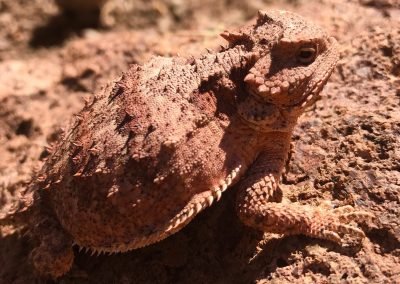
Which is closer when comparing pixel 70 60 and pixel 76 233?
pixel 76 233

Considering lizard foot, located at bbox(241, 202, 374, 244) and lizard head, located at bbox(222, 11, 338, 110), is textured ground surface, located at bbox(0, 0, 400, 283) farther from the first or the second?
lizard head, located at bbox(222, 11, 338, 110)

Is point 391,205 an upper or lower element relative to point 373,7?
lower

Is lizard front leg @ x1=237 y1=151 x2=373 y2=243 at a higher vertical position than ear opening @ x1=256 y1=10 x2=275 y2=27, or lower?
lower

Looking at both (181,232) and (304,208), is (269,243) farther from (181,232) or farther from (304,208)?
(181,232)

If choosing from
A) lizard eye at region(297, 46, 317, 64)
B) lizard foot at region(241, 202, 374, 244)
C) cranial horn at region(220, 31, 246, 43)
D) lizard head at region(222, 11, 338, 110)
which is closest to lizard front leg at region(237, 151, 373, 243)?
lizard foot at region(241, 202, 374, 244)

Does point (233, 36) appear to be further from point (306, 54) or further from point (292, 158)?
point (292, 158)

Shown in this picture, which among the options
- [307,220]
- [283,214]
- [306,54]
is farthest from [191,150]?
[306,54]

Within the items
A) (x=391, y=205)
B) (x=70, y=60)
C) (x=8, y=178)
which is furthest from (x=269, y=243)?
(x=70, y=60)
